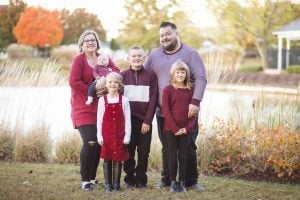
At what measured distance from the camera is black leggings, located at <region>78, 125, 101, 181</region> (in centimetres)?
526

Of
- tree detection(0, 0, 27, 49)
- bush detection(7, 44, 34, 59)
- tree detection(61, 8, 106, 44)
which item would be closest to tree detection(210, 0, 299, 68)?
tree detection(0, 0, 27, 49)

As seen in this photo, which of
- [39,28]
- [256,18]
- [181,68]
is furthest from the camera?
[39,28]

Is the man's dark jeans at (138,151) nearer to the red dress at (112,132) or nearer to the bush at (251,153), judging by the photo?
the red dress at (112,132)

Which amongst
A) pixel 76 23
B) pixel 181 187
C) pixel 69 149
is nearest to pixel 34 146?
pixel 69 149

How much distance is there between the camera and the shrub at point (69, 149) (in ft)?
23.2

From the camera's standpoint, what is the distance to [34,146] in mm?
7141

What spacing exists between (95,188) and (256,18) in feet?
86.4

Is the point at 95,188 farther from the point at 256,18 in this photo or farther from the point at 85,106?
the point at 256,18

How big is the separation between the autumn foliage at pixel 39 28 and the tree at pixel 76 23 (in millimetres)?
3370

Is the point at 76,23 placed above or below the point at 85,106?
above

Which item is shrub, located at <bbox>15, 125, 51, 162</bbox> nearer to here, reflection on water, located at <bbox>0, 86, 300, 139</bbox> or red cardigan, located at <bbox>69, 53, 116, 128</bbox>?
reflection on water, located at <bbox>0, 86, 300, 139</bbox>

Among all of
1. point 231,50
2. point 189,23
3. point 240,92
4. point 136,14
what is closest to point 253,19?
point 231,50

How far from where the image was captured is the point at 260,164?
20.5 ft

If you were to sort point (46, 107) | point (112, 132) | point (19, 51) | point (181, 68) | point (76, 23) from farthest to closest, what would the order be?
1. point (76, 23)
2. point (19, 51)
3. point (46, 107)
4. point (112, 132)
5. point (181, 68)
